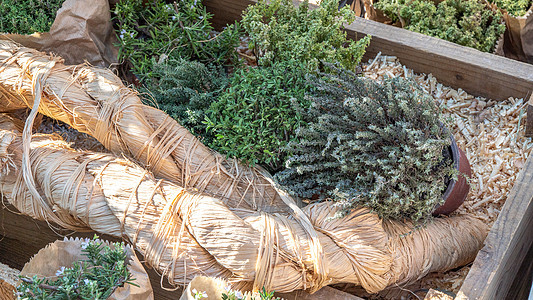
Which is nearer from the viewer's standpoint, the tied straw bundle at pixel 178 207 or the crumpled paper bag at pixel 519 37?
the tied straw bundle at pixel 178 207

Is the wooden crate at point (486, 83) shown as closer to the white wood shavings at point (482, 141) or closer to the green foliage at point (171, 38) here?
the white wood shavings at point (482, 141)

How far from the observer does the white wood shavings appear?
6.52ft

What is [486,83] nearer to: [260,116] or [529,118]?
[529,118]

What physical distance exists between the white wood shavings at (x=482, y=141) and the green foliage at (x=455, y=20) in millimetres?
369

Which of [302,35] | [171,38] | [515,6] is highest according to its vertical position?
[515,6]

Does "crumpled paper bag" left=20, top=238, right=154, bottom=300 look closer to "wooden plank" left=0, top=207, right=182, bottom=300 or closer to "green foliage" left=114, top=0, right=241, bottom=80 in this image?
"wooden plank" left=0, top=207, right=182, bottom=300

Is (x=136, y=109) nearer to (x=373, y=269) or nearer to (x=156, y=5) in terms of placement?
(x=156, y=5)

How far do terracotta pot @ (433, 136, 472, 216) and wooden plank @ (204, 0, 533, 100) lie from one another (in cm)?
49

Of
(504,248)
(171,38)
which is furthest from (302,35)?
(504,248)

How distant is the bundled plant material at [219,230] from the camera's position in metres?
1.60

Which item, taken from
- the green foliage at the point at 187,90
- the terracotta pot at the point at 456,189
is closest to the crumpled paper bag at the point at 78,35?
the green foliage at the point at 187,90

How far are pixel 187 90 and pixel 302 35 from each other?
496 mm

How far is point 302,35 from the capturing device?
6.88ft

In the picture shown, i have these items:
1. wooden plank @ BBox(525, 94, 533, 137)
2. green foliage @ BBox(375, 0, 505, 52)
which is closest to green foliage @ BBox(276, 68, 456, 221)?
wooden plank @ BBox(525, 94, 533, 137)
